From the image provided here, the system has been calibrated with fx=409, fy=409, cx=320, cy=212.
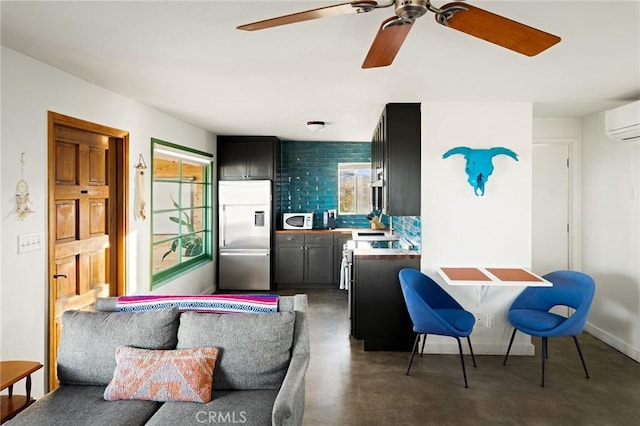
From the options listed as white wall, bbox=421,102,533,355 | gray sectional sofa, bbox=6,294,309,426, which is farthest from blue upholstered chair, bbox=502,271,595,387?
gray sectional sofa, bbox=6,294,309,426

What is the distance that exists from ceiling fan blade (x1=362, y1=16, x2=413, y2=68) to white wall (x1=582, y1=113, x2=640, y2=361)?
316cm

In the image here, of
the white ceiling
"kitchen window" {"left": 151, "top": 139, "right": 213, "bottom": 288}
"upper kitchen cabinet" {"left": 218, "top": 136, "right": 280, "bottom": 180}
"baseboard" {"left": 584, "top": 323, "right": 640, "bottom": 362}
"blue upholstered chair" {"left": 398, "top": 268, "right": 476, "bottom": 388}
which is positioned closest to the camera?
the white ceiling

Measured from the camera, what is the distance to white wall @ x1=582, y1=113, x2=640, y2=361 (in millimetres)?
3750

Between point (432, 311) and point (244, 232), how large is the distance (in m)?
3.52

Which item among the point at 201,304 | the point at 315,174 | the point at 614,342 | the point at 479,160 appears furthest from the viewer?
the point at 315,174

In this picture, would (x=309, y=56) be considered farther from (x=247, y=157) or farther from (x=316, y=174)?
(x=316, y=174)

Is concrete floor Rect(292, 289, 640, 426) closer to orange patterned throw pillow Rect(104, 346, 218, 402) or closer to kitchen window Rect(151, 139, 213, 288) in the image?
orange patterned throw pillow Rect(104, 346, 218, 402)

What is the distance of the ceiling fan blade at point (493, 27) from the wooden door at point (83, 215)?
2.59 m

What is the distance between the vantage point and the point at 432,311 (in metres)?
3.19

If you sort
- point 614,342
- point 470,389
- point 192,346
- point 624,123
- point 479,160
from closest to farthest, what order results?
point 192,346, point 470,389, point 624,123, point 479,160, point 614,342

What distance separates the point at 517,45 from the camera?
5.49 ft

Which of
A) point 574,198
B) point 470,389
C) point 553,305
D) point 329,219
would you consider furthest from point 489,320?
point 329,219

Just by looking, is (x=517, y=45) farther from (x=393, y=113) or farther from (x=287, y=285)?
(x=287, y=285)

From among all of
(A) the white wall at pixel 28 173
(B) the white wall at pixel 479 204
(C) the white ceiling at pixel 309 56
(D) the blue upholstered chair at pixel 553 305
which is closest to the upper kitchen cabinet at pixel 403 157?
(B) the white wall at pixel 479 204
